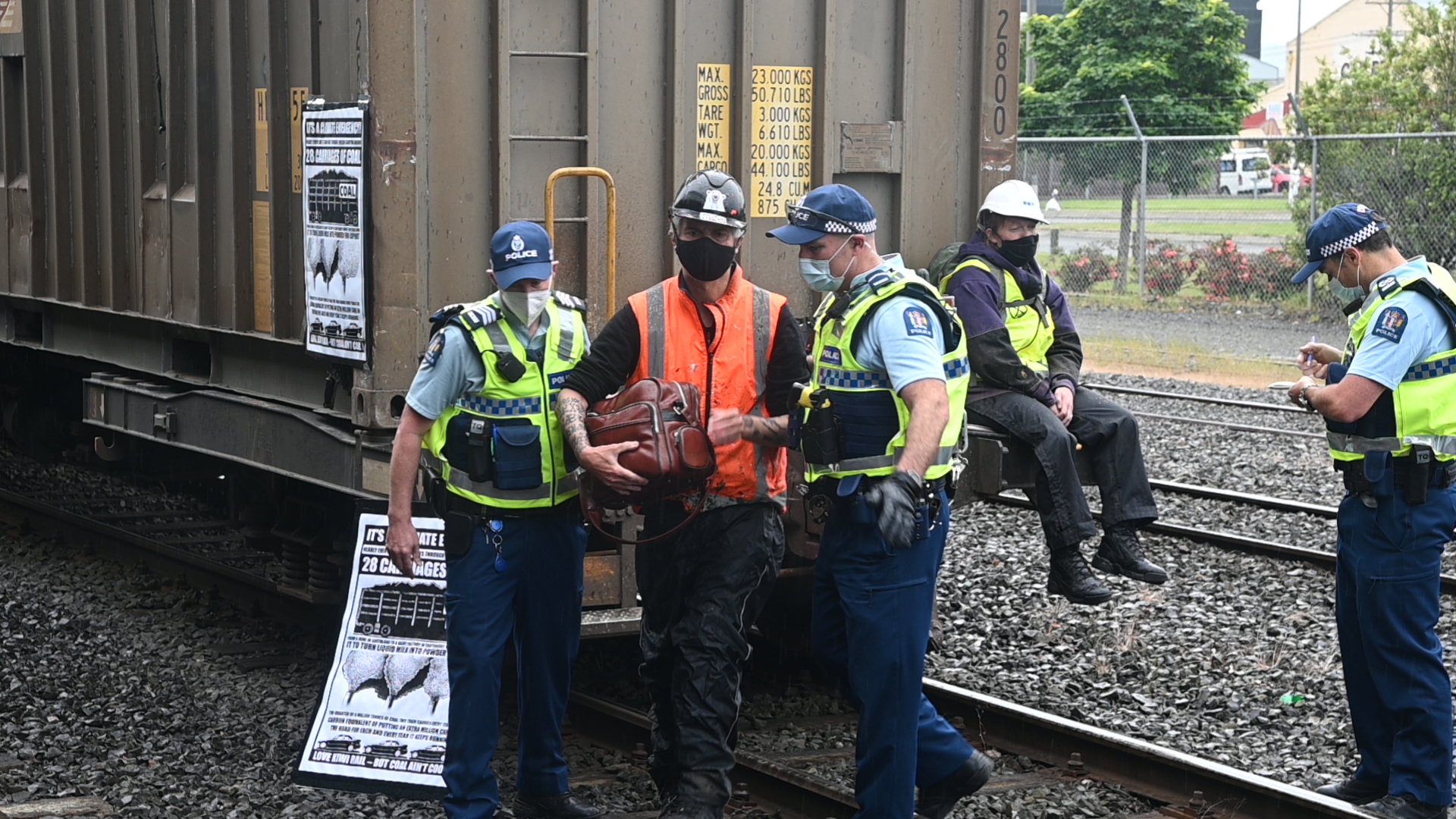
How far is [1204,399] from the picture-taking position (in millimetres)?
16547

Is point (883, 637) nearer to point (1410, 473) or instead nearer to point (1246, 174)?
point (1410, 473)

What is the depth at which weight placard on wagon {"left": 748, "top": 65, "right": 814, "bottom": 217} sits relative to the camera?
700 cm

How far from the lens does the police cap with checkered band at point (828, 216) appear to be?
17.2 feet

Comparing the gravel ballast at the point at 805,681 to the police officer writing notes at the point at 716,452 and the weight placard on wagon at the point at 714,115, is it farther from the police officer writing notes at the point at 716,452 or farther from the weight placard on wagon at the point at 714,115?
the weight placard on wagon at the point at 714,115

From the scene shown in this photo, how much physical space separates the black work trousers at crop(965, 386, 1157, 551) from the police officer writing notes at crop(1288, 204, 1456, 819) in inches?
42.1

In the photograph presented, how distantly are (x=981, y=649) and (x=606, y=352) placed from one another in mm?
3278

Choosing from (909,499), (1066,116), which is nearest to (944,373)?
(909,499)

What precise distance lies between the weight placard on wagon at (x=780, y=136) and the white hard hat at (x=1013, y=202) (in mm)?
784

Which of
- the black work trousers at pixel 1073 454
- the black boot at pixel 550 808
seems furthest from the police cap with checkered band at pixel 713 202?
the black boot at pixel 550 808

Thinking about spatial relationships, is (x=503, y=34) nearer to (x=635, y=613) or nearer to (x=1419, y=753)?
(x=635, y=613)

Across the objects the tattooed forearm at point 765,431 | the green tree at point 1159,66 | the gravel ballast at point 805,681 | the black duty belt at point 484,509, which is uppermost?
the green tree at point 1159,66

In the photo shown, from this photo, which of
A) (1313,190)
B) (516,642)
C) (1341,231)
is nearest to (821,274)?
(516,642)

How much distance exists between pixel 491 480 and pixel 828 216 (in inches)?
51.0

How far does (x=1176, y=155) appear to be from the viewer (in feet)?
90.7
